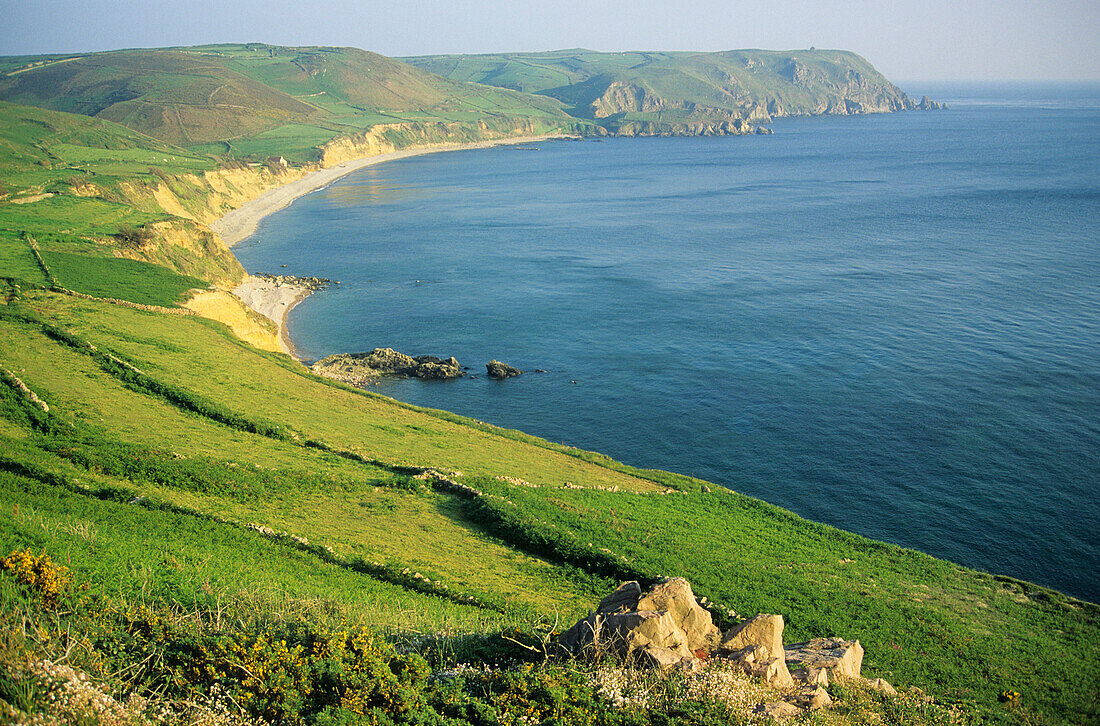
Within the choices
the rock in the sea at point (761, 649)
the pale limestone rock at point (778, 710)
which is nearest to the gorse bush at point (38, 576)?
the pale limestone rock at point (778, 710)

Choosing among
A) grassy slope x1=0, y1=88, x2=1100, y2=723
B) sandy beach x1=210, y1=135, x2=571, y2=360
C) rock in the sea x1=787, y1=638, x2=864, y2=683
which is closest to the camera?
rock in the sea x1=787, y1=638, x2=864, y2=683

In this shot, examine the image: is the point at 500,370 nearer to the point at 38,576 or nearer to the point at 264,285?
the point at 264,285

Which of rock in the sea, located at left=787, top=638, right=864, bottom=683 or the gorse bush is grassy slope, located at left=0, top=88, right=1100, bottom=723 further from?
rock in the sea, located at left=787, top=638, right=864, bottom=683

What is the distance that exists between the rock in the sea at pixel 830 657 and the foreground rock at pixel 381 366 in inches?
2181

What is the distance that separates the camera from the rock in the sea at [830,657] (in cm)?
2059

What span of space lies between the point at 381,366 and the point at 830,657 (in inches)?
2433

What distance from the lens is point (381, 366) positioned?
7588 centimetres

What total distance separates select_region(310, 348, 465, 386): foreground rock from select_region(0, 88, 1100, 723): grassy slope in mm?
18073

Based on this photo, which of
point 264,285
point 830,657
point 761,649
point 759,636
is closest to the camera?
point 761,649

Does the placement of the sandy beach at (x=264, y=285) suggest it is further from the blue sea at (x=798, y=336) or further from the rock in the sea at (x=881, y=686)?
the rock in the sea at (x=881, y=686)

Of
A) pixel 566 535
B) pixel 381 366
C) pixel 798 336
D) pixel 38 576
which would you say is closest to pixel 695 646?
pixel 566 535

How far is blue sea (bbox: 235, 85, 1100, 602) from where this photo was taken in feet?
168

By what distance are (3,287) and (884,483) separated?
250 ft

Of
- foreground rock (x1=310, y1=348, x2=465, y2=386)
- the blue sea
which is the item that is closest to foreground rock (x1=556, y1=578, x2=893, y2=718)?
the blue sea
